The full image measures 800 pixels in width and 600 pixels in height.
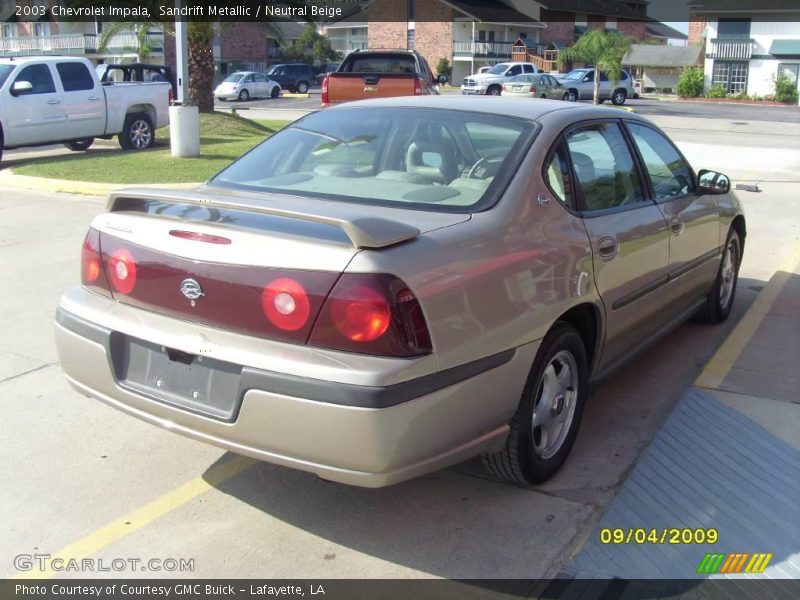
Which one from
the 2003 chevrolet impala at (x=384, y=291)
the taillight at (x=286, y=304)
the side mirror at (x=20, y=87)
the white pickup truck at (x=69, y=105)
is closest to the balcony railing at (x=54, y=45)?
the white pickup truck at (x=69, y=105)

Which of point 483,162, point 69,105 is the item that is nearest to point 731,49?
point 69,105

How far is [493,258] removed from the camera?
133 inches

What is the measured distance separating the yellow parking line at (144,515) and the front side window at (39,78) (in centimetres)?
1295

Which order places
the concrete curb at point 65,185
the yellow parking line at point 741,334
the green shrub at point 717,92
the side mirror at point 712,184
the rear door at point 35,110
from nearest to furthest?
the yellow parking line at point 741,334 → the side mirror at point 712,184 → the concrete curb at point 65,185 → the rear door at point 35,110 → the green shrub at point 717,92

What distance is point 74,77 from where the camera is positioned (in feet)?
51.3

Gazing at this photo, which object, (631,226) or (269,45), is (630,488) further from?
(269,45)

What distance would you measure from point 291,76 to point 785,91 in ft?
93.1

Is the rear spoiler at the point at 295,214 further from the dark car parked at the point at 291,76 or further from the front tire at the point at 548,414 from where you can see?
the dark car parked at the point at 291,76

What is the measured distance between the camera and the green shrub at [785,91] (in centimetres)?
4841

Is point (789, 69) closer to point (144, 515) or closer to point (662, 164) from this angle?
point (662, 164)

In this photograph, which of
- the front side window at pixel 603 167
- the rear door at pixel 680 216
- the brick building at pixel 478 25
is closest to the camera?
the front side window at pixel 603 167

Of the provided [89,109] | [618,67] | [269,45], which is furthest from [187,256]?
[269,45]

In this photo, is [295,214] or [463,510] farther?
[463,510]

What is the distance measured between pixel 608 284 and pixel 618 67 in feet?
136
